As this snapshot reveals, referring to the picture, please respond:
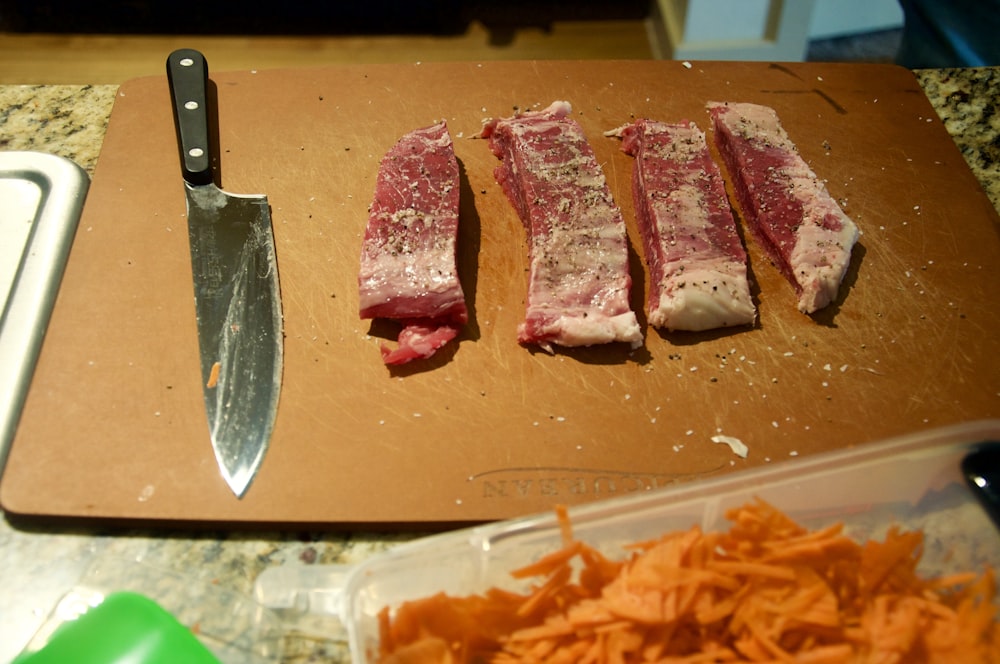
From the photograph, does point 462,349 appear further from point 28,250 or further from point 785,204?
point 28,250

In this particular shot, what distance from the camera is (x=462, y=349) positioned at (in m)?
1.87

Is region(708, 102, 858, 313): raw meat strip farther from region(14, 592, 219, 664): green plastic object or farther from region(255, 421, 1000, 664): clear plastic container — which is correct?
region(14, 592, 219, 664): green plastic object

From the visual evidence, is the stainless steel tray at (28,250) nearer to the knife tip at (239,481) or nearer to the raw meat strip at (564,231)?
the knife tip at (239,481)

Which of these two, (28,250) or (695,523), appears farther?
(28,250)

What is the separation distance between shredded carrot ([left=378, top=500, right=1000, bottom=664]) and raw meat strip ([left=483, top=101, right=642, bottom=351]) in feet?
2.06

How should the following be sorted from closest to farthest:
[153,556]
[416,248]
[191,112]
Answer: [153,556] < [416,248] < [191,112]

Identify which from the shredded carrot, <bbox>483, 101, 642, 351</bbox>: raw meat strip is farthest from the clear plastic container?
<bbox>483, 101, 642, 351</bbox>: raw meat strip

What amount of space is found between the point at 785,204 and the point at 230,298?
4.56ft

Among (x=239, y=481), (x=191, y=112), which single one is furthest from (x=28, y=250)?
(x=239, y=481)

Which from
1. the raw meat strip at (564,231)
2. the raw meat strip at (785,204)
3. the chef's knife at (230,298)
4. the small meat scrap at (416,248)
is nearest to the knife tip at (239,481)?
the chef's knife at (230,298)

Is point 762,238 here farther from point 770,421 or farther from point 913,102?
point 913,102

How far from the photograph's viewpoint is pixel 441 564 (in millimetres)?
1334

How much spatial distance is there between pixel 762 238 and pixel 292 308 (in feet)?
3.94

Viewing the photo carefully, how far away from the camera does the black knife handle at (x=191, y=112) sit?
2100mm
